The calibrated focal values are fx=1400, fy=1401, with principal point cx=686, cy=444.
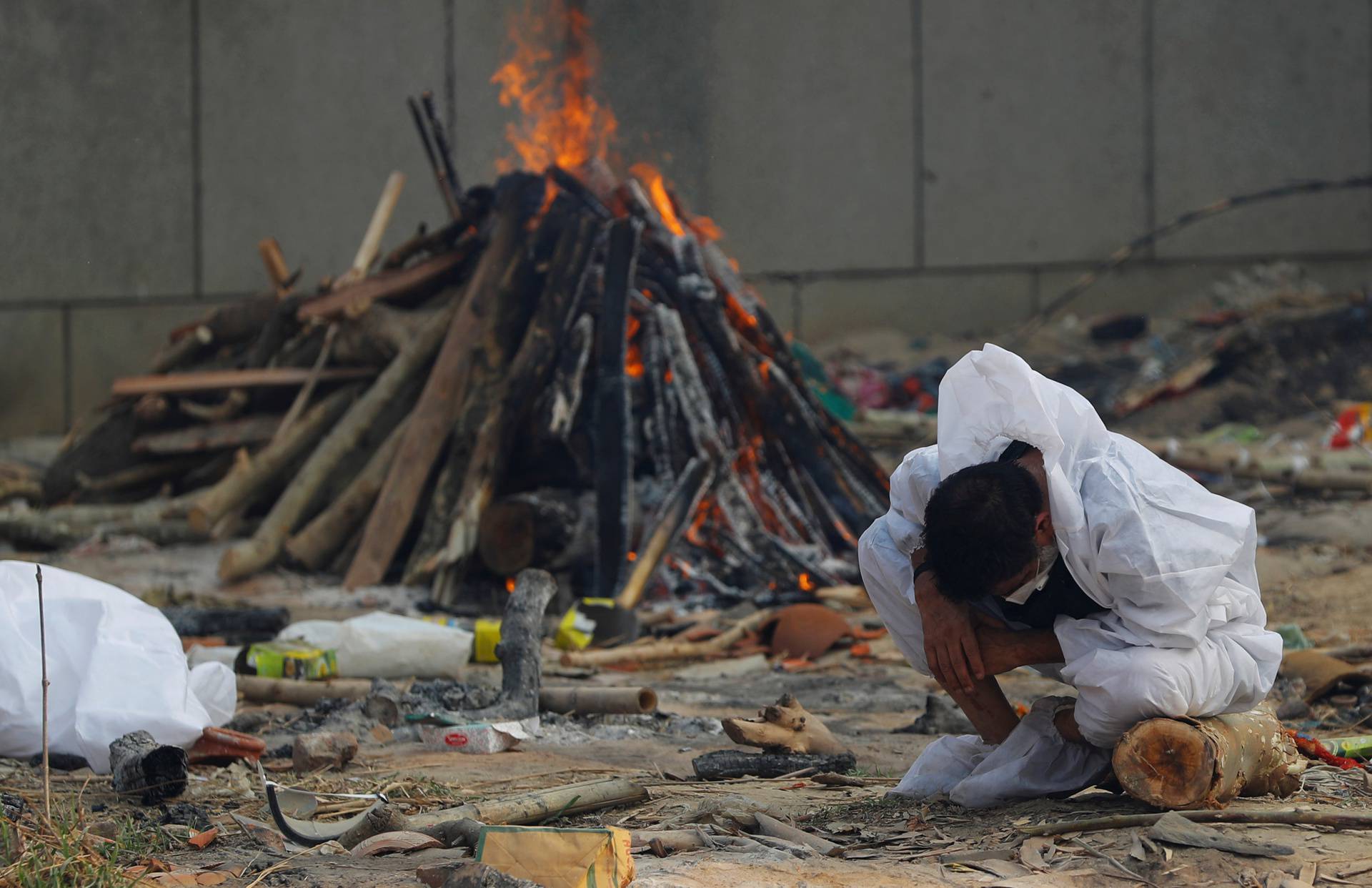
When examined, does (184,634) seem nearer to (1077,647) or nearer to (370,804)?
(370,804)

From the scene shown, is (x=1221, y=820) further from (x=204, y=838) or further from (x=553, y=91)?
(x=553, y=91)

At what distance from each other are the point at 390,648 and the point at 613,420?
7.52ft

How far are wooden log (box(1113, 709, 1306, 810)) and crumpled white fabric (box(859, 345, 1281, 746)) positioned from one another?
4cm

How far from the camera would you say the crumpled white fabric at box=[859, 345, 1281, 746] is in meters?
2.98

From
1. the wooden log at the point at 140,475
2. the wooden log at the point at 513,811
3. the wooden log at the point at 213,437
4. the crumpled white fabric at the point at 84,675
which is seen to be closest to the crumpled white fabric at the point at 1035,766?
the wooden log at the point at 513,811

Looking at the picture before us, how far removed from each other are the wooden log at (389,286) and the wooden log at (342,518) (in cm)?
109

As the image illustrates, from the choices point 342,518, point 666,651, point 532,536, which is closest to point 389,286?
point 342,518

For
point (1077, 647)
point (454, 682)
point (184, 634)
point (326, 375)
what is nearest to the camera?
point (1077, 647)

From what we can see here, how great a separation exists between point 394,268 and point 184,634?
12.2 ft

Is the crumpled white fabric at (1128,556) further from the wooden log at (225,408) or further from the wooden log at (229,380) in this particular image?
the wooden log at (225,408)

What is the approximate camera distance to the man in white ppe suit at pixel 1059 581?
2980 mm

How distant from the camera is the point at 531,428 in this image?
7895 millimetres

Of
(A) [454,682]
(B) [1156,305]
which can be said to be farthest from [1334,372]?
(A) [454,682]

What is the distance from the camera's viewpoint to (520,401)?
309 inches
